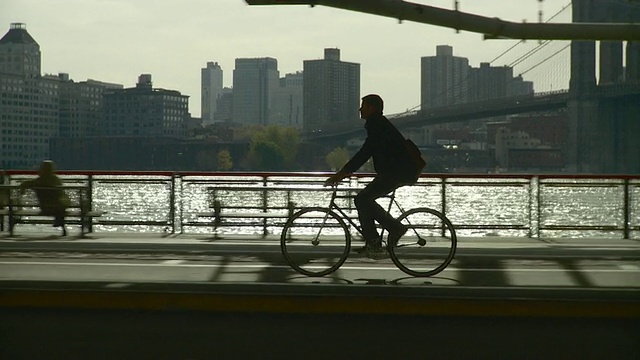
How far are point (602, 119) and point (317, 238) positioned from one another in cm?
5852

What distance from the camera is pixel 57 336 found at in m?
6.84

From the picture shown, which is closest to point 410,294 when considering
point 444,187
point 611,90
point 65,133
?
point 444,187

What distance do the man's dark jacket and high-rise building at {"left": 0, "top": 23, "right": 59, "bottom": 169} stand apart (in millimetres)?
49126

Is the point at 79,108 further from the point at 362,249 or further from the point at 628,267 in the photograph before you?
the point at 362,249


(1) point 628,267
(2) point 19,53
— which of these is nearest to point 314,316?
(1) point 628,267

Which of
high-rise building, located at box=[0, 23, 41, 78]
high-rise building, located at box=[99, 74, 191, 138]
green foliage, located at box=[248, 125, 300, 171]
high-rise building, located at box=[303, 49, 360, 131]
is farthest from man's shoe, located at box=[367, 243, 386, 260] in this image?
high-rise building, located at box=[303, 49, 360, 131]

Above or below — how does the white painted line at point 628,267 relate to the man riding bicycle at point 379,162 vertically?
below

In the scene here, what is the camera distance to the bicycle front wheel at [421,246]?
33.0 ft

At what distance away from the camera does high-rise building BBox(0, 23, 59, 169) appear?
59.2 m

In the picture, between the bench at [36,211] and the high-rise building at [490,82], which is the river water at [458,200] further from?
the high-rise building at [490,82]

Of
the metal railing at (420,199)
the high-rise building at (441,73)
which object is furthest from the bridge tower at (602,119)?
the metal railing at (420,199)

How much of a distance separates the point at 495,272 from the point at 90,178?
27.4 ft

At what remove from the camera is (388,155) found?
9.63 m

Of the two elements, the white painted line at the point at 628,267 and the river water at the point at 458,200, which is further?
the river water at the point at 458,200
